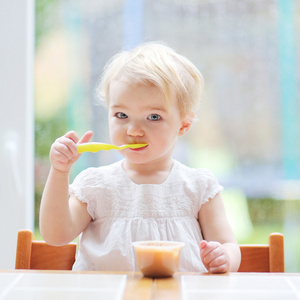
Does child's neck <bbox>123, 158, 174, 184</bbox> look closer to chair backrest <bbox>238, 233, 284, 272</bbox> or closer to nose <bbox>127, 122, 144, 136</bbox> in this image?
nose <bbox>127, 122, 144, 136</bbox>

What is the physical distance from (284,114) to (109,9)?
75 centimetres

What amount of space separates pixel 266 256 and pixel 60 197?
0.44 meters

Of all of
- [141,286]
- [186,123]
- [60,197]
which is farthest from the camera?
[186,123]

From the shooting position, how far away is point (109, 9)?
75.1 inches

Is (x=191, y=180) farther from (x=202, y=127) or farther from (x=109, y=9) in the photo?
(x=109, y=9)

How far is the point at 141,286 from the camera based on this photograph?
743 mm

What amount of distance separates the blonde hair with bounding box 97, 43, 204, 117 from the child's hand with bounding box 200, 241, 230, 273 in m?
0.35

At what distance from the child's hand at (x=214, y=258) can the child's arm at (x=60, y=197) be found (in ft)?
0.93

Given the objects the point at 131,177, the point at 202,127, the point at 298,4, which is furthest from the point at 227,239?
the point at 298,4

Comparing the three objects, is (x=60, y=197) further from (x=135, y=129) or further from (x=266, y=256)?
(x=266, y=256)

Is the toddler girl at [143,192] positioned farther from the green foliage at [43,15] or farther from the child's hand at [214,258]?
the green foliage at [43,15]

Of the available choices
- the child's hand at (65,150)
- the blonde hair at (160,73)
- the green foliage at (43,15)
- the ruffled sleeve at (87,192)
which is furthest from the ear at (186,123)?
the green foliage at (43,15)

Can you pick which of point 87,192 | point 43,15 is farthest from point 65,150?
point 43,15

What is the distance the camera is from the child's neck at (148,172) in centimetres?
117
